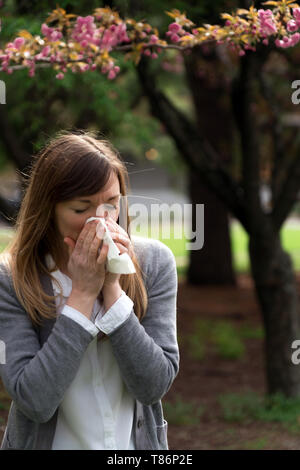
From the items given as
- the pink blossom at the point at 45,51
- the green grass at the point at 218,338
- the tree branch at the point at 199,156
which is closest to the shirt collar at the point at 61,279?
the pink blossom at the point at 45,51

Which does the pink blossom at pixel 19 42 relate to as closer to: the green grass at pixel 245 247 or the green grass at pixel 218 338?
the green grass at pixel 218 338

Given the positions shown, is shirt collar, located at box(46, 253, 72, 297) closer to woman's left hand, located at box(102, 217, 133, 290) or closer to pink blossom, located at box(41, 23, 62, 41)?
woman's left hand, located at box(102, 217, 133, 290)

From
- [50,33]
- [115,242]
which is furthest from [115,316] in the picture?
[50,33]

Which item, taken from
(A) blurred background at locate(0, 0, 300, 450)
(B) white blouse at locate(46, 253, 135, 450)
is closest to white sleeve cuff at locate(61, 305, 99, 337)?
(B) white blouse at locate(46, 253, 135, 450)

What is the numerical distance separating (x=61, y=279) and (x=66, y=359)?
30 centimetres

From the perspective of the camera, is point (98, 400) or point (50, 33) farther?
point (50, 33)

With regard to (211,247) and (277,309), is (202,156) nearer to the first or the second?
(277,309)

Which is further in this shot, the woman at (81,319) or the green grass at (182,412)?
the green grass at (182,412)

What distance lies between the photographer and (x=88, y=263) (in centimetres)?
190

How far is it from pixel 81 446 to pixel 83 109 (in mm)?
6122

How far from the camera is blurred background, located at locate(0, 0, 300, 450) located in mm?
4957

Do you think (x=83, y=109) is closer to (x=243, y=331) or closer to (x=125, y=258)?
(x=243, y=331)

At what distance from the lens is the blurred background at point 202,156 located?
4957 mm

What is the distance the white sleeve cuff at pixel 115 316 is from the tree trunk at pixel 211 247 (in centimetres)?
1060
